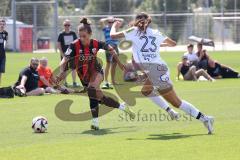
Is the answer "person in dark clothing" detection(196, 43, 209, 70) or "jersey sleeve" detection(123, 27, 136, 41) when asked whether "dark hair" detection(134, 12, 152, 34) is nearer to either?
"jersey sleeve" detection(123, 27, 136, 41)

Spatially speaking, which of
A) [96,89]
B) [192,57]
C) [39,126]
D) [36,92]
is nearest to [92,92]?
[96,89]

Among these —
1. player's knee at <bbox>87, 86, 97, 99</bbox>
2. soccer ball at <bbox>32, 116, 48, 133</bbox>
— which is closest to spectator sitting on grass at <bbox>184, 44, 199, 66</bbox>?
player's knee at <bbox>87, 86, 97, 99</bbox>

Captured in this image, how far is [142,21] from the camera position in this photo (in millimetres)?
12914

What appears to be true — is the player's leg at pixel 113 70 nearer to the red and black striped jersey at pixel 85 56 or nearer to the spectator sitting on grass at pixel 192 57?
the spectator sitting on grass at pixel 192 57

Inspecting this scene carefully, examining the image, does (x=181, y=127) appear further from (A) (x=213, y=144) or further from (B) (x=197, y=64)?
(B) (x=197, y=64)

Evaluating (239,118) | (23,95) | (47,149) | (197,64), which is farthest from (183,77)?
(47,149)

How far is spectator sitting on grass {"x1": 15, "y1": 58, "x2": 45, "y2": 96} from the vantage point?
20.4m

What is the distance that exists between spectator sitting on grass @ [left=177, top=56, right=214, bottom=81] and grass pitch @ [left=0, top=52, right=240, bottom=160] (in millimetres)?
6278

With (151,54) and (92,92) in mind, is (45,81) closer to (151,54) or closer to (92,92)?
(92,92)

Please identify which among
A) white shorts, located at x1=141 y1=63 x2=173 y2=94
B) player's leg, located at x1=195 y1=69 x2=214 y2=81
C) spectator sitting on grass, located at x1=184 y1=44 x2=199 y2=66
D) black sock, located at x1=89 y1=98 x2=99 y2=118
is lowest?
player's leg, located at x1=195 y1=69 x2=214 y2=81

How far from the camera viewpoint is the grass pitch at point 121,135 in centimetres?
1045

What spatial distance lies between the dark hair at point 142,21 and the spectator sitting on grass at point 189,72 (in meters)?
12.4

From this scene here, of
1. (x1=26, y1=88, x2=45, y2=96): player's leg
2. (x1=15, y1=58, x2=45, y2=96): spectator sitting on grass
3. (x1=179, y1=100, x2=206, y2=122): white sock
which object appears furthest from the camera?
(x1=26, y1=88, x2=45, y2=96): player's leg

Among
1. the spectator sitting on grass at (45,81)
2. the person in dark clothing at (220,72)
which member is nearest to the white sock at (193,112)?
the spectator sitting on grass at (45,81)
